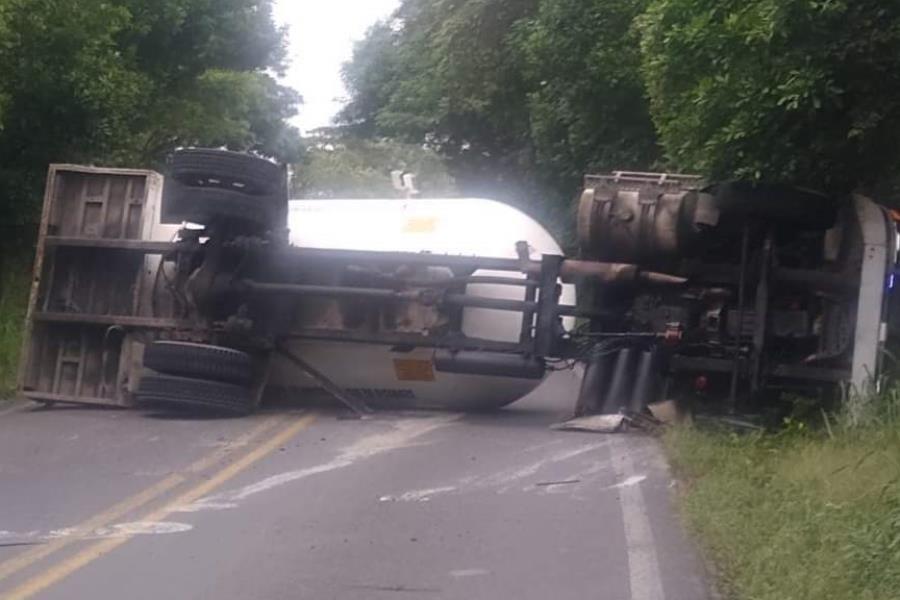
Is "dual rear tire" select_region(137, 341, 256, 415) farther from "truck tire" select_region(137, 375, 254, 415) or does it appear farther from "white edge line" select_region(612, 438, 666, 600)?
"white edge line" select_region(612, 438, 666, 600)

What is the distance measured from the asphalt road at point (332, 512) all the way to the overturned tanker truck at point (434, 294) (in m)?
0.90

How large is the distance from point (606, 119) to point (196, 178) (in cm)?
940

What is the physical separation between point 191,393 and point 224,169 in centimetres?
217

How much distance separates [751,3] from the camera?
1241 centimetres

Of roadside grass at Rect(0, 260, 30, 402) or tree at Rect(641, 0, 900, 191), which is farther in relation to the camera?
roadside grass at Rect(0, 260, 30, 402)

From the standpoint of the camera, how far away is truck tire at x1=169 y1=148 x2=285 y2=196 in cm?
1509

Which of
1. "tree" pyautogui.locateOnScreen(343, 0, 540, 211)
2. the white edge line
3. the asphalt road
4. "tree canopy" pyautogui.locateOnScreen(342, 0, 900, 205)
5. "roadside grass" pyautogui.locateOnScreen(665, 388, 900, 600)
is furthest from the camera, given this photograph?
"tree" pyautogui.locateOnScreen(343, 0, 540, 211)

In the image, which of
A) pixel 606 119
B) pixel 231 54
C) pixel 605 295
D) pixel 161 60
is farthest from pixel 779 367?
pixel 231 54

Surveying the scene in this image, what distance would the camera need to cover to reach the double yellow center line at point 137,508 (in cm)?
809

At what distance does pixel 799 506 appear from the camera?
9.30m

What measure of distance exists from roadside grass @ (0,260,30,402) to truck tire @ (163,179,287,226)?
3351mm

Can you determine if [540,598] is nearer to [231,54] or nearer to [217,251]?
[217,251]

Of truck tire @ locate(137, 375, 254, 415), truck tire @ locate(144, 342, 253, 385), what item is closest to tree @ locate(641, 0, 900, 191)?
truck tire @ locate(144, 342, 253, 385)

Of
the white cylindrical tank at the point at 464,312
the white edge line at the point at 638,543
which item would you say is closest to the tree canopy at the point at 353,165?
the white cylindrical tank at the point at 464,312
